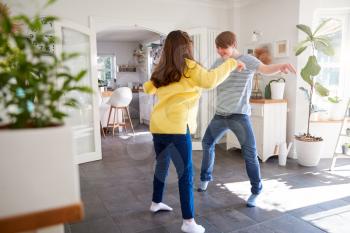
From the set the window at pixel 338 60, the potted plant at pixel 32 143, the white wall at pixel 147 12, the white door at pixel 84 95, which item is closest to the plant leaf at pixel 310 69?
the window at pixel 338 60

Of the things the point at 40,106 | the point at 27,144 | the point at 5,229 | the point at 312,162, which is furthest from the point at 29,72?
the point at 312,162

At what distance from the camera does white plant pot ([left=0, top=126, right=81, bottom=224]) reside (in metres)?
0.66

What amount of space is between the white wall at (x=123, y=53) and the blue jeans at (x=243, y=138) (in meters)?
A: 6.97

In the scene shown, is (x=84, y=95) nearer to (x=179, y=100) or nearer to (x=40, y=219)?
(x=179, y=100)

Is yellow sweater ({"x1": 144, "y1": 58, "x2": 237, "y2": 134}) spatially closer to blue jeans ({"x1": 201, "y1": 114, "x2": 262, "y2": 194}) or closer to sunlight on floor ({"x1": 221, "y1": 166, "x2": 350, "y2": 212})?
blue jeans ({"x1": 201, "y1": 114, "x2": 262, "y2": 194})

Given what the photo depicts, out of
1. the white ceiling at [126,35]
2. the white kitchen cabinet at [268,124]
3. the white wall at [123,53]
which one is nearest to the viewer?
the white kitchen cabinet at [268,124]

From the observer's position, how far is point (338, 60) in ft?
13.2

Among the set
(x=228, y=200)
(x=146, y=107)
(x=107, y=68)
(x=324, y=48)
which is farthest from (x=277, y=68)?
(x=107, y=68)

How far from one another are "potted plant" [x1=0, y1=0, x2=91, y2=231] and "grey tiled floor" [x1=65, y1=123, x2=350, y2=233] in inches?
59.7

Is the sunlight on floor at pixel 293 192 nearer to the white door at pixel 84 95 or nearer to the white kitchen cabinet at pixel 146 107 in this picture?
the white door at pixel 84 95

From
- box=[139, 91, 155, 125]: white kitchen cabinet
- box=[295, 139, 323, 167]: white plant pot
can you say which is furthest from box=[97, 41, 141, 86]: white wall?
box=[295, 139, 323, 167]: white plant pot

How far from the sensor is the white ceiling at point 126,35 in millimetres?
7262

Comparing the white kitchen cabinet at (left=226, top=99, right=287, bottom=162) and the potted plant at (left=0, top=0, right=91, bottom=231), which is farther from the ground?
the potted plant at (left=0, top=0, right=91, bottom=231)

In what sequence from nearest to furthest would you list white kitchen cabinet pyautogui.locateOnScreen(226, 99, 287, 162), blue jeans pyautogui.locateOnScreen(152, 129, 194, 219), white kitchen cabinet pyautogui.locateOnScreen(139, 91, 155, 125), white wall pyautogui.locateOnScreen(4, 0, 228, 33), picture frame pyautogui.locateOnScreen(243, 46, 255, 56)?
1. blue jeans pyautogui.locateOnScreen(152, 129, 194, 219)
2. white wall pyautogui.locateOnScreen(4, 0, 228, 33)
3. white kitchen cabinet pyautogui.locateOnScreen(226, 99, 287, 162)
4. picture frame pyautogui.locateOnScreen(243, 46, 255, 56)
5. white kitchen cabinet pyautogui.locateOnScreen(139, 91, 155, 125)
